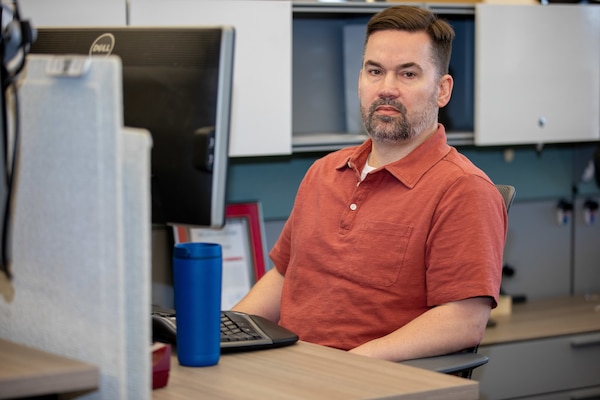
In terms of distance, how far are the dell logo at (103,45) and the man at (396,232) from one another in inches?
29.1

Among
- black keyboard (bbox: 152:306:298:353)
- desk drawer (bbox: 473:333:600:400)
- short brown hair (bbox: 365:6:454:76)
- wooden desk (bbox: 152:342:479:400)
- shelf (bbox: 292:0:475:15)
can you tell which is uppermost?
shelf (bbox: 292:0:475:15)

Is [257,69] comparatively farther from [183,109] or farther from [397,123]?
[183,109]

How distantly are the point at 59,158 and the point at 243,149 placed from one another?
1648 mm

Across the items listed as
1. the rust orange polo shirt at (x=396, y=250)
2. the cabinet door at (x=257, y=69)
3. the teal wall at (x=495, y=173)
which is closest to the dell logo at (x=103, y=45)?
the rust orange polo shirt at (x=396, y=250)

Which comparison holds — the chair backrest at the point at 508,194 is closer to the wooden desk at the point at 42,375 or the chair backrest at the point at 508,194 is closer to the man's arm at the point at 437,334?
the man's arm at the point at 437,334

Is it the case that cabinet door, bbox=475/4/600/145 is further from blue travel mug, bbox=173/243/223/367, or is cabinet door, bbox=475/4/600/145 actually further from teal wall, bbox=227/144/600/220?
blue travel mug, bbox=173/243/223/367

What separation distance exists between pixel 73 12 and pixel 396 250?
3.67 feet

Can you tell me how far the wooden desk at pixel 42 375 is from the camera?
1122mm

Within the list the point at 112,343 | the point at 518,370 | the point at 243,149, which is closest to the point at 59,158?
the point at 112,343

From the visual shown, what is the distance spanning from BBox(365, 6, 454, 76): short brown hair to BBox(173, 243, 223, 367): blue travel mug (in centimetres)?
95

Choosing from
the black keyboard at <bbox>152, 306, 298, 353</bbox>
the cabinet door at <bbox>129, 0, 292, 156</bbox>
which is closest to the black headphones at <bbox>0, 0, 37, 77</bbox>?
the black keyboard at <bbox>152, 306, 298, 353</bbox>

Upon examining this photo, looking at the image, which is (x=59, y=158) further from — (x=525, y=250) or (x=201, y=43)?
(x=525, y=250)

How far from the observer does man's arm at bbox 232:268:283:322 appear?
7.43 ft

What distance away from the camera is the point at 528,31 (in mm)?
3221
